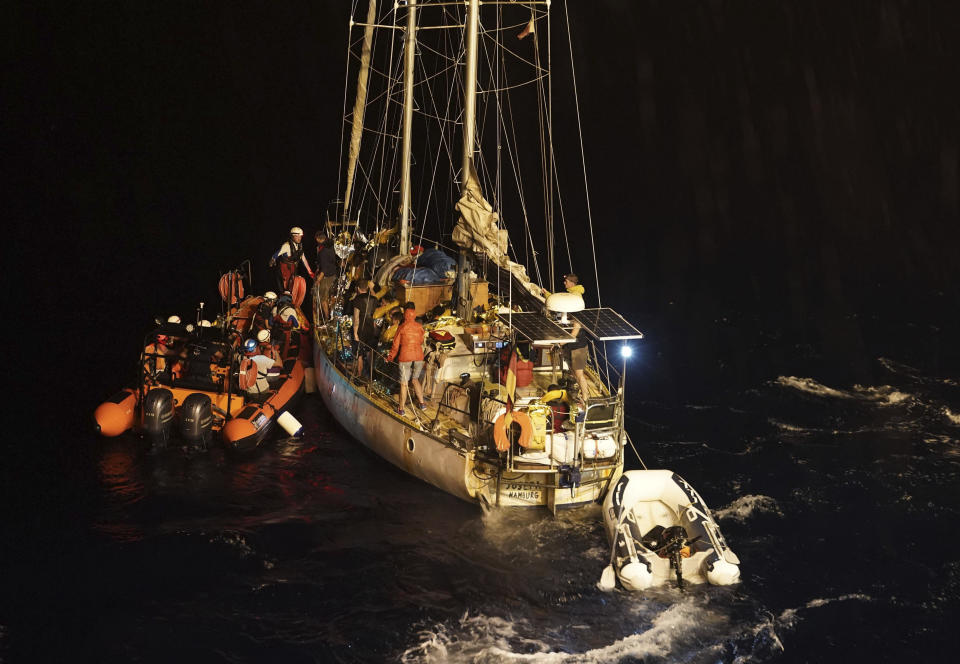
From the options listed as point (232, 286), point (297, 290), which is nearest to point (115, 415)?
point (232, 286)

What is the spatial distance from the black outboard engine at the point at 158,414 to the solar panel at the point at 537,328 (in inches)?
259

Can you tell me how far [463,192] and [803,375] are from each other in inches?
456

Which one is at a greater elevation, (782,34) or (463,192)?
(782,34)

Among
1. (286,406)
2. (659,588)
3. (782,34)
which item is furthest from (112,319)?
(782,34)

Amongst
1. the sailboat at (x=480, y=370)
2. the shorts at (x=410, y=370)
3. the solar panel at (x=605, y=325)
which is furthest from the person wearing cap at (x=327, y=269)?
the solar panel at (x=605, y=325)

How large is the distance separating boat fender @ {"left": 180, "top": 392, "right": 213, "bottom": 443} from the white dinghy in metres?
7.66

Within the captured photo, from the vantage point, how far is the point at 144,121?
166ft

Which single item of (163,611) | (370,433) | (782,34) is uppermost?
(782,34)

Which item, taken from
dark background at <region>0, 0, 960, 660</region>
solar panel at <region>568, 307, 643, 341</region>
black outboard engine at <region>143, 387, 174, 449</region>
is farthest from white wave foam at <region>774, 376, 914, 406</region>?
black outboard engine at <region>143, 387, 174, 449</region>

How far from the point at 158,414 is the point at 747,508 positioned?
35.4 ft

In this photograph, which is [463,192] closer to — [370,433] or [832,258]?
[370,433]

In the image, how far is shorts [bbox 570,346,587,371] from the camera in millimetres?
15641

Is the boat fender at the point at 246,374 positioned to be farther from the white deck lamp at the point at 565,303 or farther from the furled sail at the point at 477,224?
the white deck lamp at the point at 565,303

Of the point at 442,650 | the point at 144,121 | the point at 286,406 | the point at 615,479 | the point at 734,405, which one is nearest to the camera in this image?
the point at 442,650
